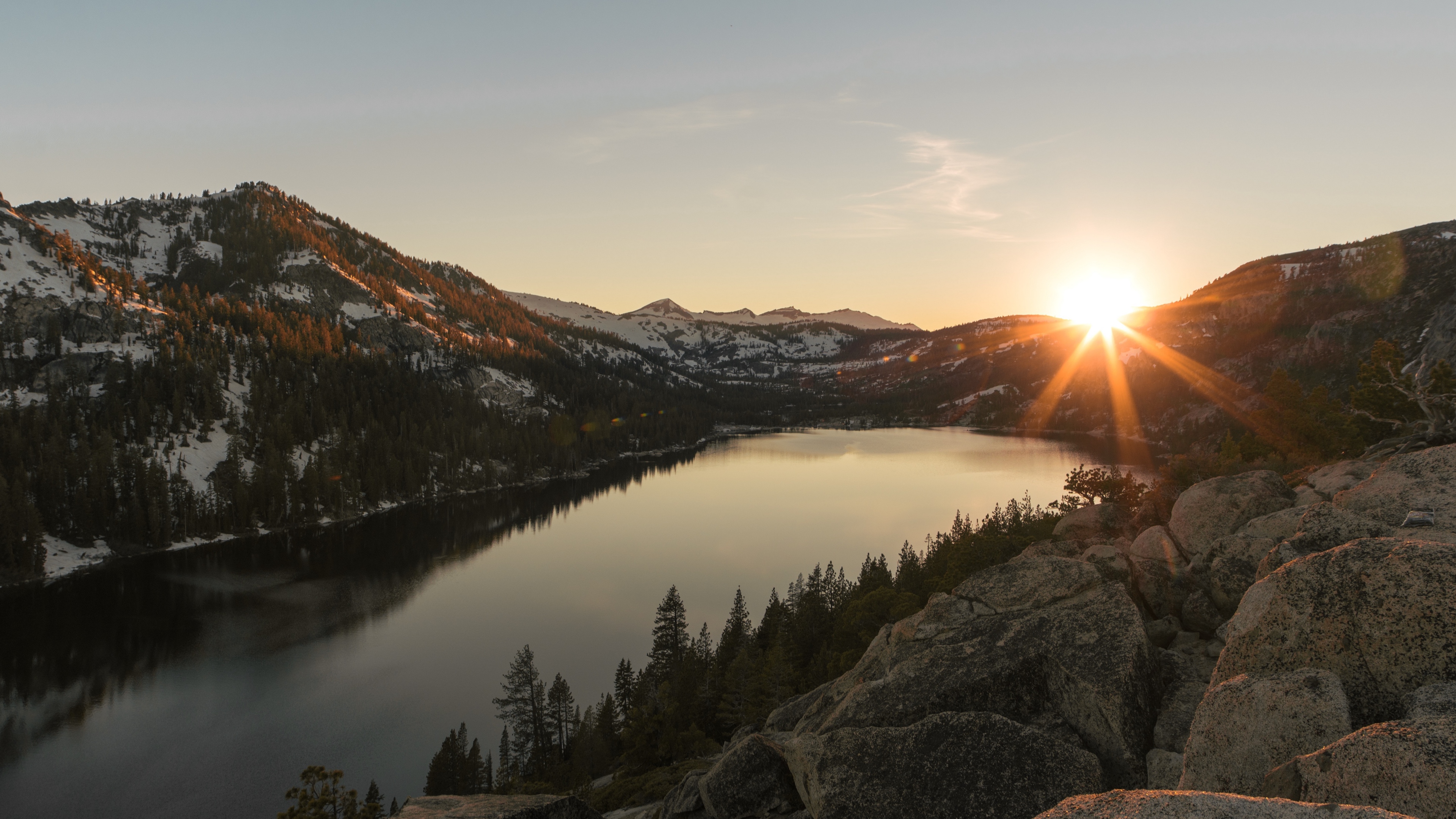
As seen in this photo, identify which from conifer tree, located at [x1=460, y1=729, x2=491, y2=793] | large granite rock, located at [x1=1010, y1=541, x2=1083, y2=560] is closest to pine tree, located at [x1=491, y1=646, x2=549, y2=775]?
conifer tree, located at [x1=460, y1=729, x2=491, y2=793]

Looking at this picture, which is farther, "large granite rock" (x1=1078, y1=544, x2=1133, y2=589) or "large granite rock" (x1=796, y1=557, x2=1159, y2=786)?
"large granite rock" (x1=1078, y1=544, x2=1133, y2=589)

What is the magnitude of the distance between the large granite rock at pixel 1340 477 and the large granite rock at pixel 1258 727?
52.1 feet

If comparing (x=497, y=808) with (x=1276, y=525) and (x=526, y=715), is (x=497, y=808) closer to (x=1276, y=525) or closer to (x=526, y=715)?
(x=1276, y=525)

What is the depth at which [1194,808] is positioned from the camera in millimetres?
6051

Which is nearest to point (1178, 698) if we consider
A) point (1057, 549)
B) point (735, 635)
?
point (1057, 549)

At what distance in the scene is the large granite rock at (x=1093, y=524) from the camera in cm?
3484

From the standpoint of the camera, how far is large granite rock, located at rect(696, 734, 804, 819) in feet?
48.8

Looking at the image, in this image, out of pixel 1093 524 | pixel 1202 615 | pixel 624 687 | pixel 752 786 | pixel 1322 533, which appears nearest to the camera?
pixel 1322 533

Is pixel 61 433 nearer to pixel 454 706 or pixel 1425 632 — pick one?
pixel 454 706

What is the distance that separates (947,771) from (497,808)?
867 cm

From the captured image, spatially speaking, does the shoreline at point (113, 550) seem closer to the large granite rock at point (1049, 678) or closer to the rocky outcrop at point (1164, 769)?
the large granite rock at point (1049, 678)

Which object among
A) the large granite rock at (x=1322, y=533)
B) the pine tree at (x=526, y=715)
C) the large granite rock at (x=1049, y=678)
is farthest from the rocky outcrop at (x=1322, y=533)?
the pine tree at (x=526, y=715)

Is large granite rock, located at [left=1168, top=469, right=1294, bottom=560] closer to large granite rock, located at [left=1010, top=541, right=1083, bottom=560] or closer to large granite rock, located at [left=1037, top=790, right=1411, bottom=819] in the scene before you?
large granite rock, located at [left=1010, top=541, right=1083, bottom=560]

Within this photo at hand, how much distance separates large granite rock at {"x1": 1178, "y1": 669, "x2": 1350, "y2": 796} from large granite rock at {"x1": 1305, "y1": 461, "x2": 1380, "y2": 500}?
1587cm
